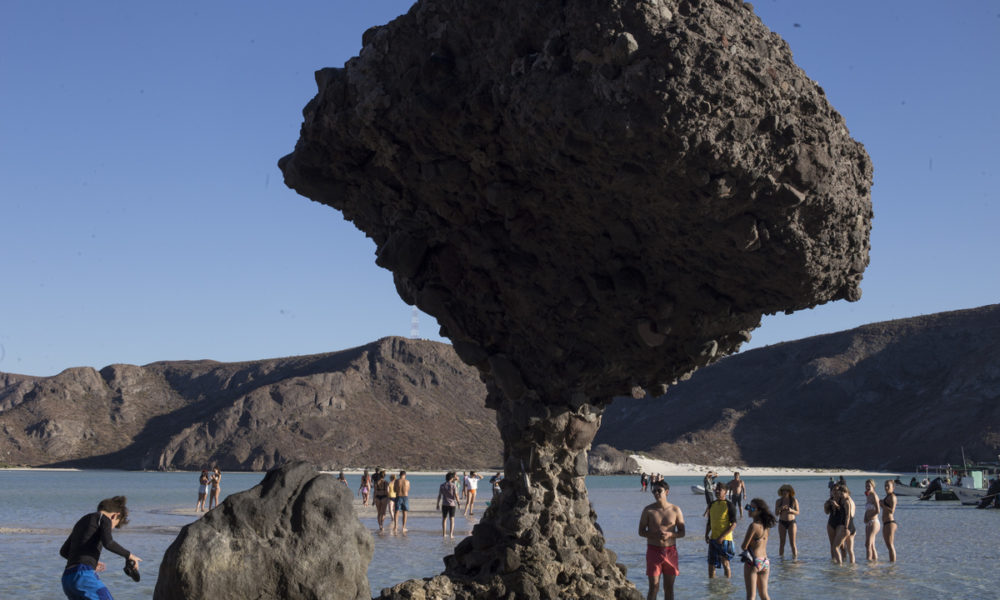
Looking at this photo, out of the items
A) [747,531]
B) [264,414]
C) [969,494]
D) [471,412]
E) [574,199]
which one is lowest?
[969,494]

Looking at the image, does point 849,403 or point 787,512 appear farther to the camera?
point 849,403

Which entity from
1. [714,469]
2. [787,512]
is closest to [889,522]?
[787,512]

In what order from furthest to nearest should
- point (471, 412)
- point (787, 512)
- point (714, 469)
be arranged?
point (471, 412) < point (714, 469) < point (787, 512)

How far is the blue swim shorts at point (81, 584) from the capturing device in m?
7.45

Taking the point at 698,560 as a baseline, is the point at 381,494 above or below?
above

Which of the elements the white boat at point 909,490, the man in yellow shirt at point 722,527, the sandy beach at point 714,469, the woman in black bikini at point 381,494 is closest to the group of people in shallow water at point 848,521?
the man in yellow shirt at point 722,527

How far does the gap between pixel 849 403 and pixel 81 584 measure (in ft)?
412

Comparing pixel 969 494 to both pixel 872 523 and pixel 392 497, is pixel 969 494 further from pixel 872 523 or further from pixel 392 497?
pixel 392 497

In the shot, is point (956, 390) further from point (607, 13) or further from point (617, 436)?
point (607, 13)

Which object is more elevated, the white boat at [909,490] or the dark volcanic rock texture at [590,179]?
the dark volcanic rock texture at [590,179]

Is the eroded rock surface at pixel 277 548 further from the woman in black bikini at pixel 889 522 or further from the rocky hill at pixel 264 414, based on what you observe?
the rocky hill at pixel 264 414

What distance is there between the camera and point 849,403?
12212 cm

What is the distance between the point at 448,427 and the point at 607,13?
409 feet

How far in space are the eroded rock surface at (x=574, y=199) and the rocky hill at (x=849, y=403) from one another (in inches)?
3788
